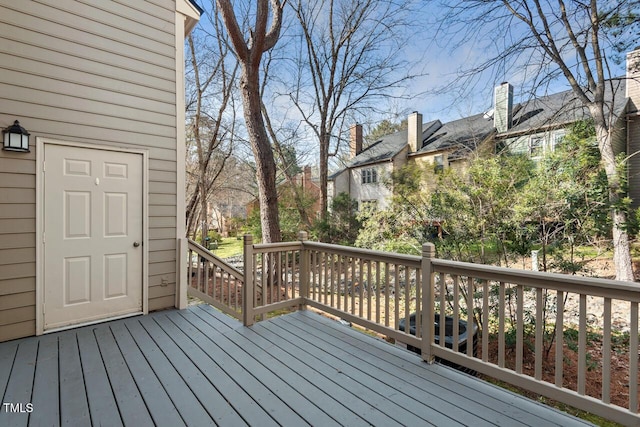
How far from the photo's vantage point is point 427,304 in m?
2.47

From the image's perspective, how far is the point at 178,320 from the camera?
3.43 meters

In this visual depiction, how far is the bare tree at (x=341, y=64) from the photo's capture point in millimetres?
10484

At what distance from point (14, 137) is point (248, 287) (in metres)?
2.66

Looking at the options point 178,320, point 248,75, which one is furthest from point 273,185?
point 178,320

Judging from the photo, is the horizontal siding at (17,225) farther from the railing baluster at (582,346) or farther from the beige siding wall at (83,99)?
the railing baluster at (582,346)

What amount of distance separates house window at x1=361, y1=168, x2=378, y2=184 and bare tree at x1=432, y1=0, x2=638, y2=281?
35.8 ft

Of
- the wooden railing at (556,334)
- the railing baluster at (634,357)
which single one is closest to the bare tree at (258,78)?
the wooden railing at (556,334)

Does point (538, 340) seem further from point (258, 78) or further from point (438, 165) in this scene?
point (438, 165)

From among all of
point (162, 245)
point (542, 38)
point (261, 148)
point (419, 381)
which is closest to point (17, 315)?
point (162, 245)

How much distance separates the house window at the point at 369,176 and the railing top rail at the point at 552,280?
14786mm

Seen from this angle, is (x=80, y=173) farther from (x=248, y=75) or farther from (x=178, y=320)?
(x=248, y=75)

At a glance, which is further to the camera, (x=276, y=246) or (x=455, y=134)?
(x=455, y=134)

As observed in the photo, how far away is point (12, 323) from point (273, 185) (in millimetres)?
4146

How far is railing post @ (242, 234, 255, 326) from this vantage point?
10.6 ft
